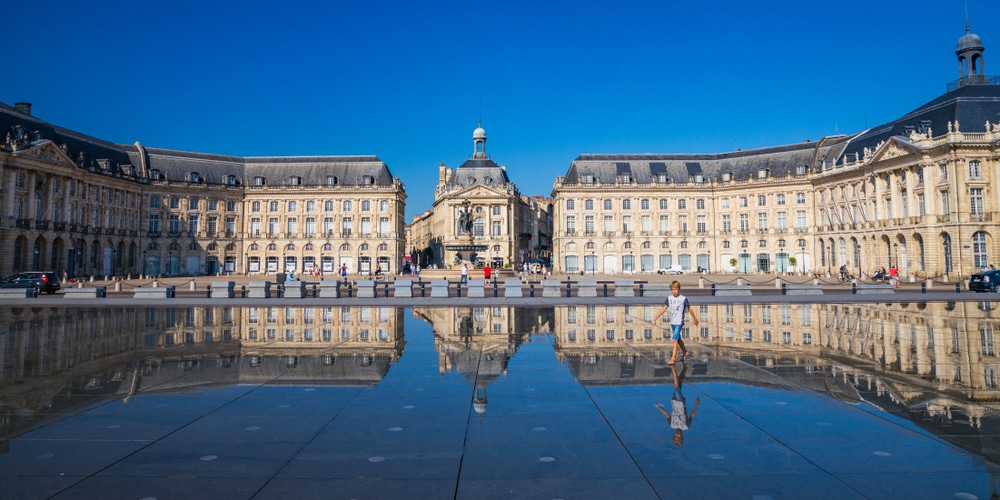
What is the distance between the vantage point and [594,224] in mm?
87500

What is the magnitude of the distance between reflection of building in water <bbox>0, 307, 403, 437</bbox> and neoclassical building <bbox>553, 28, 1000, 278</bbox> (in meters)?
58.1

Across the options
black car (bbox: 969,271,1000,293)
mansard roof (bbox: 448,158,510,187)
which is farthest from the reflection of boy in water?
mansard roof (bbox: 448,158,510,187)

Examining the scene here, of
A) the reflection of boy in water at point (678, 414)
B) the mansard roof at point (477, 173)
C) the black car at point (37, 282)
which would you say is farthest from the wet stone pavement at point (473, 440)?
the mansard roof at point (477, 173)

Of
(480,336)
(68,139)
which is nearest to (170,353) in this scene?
(480,336)

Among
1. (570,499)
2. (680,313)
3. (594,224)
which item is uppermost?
(594,224)

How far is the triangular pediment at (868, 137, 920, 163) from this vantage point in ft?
189

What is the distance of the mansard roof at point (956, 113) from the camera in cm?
5512

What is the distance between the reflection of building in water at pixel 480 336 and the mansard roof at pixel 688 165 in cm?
6819

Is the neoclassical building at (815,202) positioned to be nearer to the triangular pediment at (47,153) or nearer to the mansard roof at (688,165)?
the mansard roof at (688,165)

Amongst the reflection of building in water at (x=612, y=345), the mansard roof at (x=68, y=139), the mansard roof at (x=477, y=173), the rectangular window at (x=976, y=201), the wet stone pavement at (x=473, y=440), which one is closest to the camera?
the wet stone pavement at (x=473, y=440)

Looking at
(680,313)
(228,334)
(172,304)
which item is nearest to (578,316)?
(680,313)

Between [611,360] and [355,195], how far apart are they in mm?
79180

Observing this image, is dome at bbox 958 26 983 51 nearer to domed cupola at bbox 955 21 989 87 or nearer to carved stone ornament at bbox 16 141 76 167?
domed cupola at bbox 955 21 989 87

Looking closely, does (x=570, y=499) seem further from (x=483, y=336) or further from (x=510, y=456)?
(x=483, y=336)
